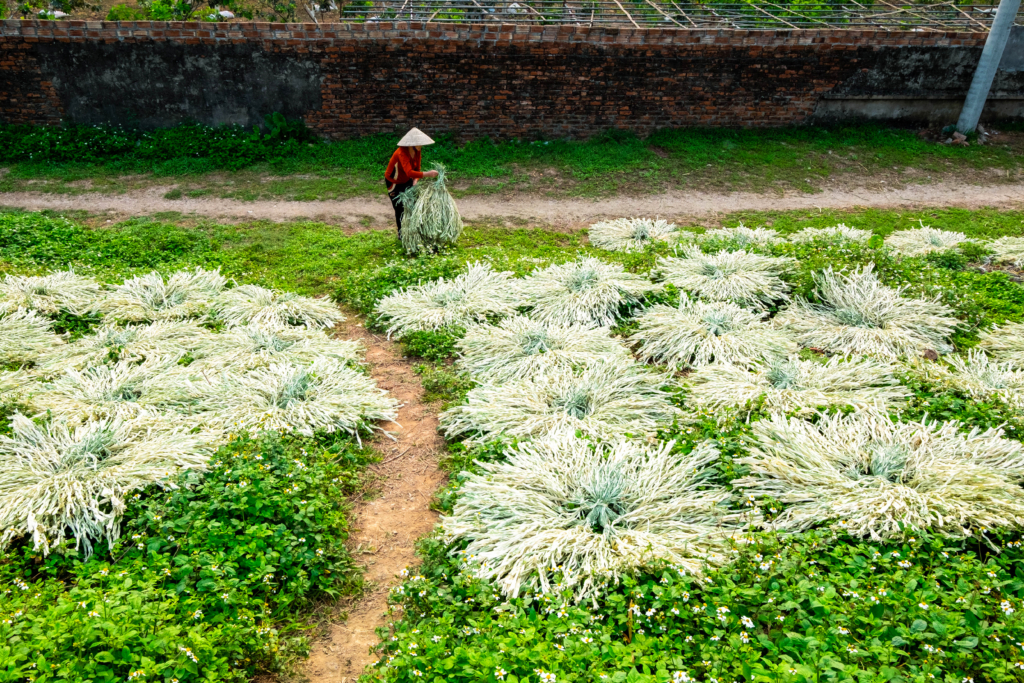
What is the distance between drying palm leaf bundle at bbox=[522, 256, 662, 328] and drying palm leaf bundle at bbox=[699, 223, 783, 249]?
138cm

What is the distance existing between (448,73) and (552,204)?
9.12 ft

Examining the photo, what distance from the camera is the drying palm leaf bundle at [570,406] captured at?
420 cm

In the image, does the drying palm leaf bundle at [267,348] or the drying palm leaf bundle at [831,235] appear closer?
the drying palm leaf bundle at [267,348]

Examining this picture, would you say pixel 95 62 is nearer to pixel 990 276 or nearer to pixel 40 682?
pixel 40 682

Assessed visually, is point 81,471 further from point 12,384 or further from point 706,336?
point 706,336

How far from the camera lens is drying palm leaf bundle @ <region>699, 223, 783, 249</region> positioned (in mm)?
6930

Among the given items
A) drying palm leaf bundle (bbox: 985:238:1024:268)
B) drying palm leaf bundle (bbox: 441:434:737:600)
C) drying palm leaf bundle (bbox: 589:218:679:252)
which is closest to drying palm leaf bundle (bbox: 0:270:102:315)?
drying palm leaf bundle (bbox: 441:434:737:600)

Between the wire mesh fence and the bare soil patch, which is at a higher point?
the wire mesh fence

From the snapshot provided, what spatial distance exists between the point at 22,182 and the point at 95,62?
2024 millimetres

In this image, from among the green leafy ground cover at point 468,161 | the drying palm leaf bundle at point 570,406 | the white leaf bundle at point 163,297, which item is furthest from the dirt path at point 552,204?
the drying palm leaf bundle at point 570,406

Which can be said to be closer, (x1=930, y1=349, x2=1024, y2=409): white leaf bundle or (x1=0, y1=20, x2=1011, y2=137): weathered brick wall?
(x1=930, y1=349, x2=1024, y2=409): white leaf bundle

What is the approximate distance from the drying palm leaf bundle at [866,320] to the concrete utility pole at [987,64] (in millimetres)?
7194

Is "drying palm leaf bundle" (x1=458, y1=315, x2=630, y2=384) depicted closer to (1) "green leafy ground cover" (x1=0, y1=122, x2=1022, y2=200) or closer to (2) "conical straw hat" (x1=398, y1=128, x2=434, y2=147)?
(2) "conical straw hat" (x1=398, y1=128, x2=434, y2=147)

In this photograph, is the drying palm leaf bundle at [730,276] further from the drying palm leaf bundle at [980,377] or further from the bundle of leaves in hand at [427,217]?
the bundle of leaves in hand at [427,217]
